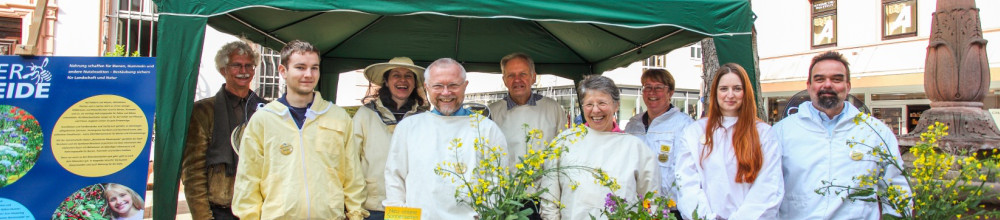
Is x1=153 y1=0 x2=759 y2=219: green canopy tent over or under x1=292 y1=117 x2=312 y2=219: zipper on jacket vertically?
over

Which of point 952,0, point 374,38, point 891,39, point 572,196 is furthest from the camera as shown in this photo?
point 891,39

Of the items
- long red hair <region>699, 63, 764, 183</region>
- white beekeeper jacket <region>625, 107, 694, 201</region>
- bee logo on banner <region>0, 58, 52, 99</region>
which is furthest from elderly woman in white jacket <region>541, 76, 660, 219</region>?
bee logo on banner <region>0, 58, 52, 99</region>

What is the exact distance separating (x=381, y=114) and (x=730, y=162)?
159 centimetres

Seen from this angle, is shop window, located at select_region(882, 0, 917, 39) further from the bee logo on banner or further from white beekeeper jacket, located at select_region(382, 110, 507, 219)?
the bee logo on banner

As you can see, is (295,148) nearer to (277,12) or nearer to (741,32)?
(277,12)

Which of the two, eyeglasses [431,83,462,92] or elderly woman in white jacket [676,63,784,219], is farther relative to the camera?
eyeglasses [431,83,462,92]

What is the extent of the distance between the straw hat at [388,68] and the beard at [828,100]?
187 centimetres

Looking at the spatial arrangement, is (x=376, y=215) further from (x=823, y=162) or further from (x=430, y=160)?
(x=823, y=162)

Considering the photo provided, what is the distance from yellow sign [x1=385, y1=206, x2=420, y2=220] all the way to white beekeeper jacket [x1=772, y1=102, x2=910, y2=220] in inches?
59.1

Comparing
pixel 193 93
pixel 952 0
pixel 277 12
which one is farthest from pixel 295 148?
pixel 952 0

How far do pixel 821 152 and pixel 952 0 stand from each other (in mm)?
2026

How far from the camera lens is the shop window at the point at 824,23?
1362cm

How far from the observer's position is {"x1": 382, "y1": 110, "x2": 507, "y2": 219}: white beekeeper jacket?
7.62ft

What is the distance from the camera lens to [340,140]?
2416 mm
